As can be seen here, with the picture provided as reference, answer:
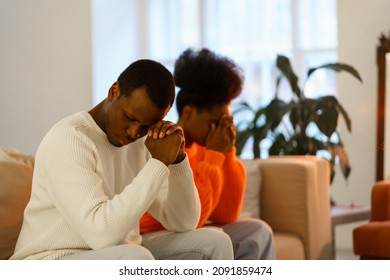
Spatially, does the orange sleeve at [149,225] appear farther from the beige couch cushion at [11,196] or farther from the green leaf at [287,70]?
the green leaf at [287,70]

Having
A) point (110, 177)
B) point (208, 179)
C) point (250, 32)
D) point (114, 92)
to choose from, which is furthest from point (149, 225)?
point (250, 32)

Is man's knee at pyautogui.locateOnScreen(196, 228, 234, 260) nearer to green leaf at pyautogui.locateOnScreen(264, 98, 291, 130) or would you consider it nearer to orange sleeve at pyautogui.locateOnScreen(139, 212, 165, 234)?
orange sleeve at pyautogui.locateOnScreen(139, 212, 165, 234)

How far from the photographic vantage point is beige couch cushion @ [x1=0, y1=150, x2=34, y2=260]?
58.1 inches

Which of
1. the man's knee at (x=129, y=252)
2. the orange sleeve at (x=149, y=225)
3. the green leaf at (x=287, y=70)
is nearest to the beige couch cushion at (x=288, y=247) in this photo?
the orange sleeve at (x=149, y=225)

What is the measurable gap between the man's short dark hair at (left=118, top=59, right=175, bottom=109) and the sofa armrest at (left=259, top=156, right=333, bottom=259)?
1.11m

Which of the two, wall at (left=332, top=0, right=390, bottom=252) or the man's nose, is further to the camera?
wall at (left=332, top=0, right=390, bottom=252)

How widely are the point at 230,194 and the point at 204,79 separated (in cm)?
33

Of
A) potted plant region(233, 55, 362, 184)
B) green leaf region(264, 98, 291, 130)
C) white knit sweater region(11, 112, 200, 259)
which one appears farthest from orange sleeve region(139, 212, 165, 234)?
green leaf region(264, 98, 291, 130)

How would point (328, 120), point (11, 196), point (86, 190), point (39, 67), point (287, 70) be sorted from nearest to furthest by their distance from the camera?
point (86, 190)
point (11, 196)
point (39, 67)
point (328, 120)
point (287, 70)

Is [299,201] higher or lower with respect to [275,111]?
lower

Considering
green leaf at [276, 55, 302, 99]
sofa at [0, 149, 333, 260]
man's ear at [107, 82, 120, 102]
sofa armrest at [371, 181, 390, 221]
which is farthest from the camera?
green leaf at [276, 55, 302, 99]

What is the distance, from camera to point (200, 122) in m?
1.93

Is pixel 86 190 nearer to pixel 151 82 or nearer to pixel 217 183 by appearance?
pixel 151 82

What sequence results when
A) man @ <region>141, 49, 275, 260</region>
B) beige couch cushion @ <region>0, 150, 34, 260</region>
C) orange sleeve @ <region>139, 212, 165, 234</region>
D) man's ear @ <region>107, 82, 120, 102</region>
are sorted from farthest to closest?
man @ <region>141, 49, 275, 260</region> < orange sleeve @ <region>139, 212, 165, 234</region> < beige couch cushion @ <region>0, 150, 34, 260</region> < man's ear @ <region>107, 82, 120, 102</region>
